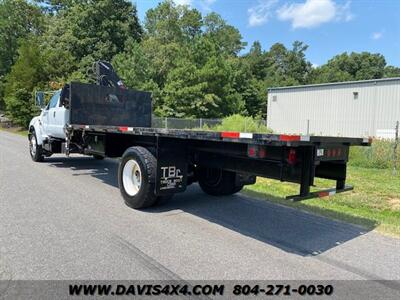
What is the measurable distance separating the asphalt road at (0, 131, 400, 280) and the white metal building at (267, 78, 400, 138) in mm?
23591

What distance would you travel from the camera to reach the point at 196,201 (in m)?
7.34

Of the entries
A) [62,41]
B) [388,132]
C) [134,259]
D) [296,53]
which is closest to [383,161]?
[134,259]

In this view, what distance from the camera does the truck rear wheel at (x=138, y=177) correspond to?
6274mm

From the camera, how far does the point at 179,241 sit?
496 centimetres

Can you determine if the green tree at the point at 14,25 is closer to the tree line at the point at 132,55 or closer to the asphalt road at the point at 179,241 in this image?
the tree line at the point at 132,55

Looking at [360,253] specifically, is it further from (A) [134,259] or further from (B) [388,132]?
(B) [388,132]

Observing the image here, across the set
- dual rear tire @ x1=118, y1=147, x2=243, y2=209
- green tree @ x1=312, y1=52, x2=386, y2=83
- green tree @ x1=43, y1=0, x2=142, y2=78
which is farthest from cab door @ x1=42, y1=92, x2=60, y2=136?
green tree @ x1=312, y1=52, x2=386, y2=83

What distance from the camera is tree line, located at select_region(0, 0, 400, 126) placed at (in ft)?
118

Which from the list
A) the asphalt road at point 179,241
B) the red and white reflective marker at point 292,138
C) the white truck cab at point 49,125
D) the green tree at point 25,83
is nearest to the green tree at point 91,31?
the green tree at point 25,83

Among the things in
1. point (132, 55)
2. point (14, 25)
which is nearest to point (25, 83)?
point (132, 55)

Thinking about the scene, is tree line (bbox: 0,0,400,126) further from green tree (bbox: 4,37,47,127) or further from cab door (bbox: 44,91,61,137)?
cab door (bbox: 44,91,61,137)

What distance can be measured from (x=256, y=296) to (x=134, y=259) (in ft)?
4.89

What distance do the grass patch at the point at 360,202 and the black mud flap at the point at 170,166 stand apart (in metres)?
2.15

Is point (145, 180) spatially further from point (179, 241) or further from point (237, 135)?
point (237, 135)
